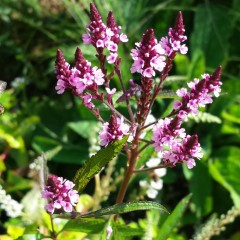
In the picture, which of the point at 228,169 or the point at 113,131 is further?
the point at 228,169

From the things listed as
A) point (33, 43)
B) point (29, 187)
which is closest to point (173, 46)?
point (29, 187)

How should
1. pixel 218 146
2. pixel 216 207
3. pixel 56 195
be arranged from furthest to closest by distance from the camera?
pixel 218 146 < pixel 216 207 < pixel 56 195

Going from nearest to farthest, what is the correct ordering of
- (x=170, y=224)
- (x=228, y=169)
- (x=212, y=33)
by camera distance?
(x=170, y=224) < (x=228, y=169) < (x=212, y=33)

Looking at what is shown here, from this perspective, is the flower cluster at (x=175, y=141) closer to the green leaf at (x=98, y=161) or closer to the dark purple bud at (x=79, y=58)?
the green leaf at (x=98, y=161)

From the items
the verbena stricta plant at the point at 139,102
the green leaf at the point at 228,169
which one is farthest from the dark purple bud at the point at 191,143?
the green leaf at the point at 228,169

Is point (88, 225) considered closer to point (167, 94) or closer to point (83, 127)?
point (167, 94)

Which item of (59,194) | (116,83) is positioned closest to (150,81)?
(59,194)

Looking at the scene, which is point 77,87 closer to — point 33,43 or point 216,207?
point 216,207
